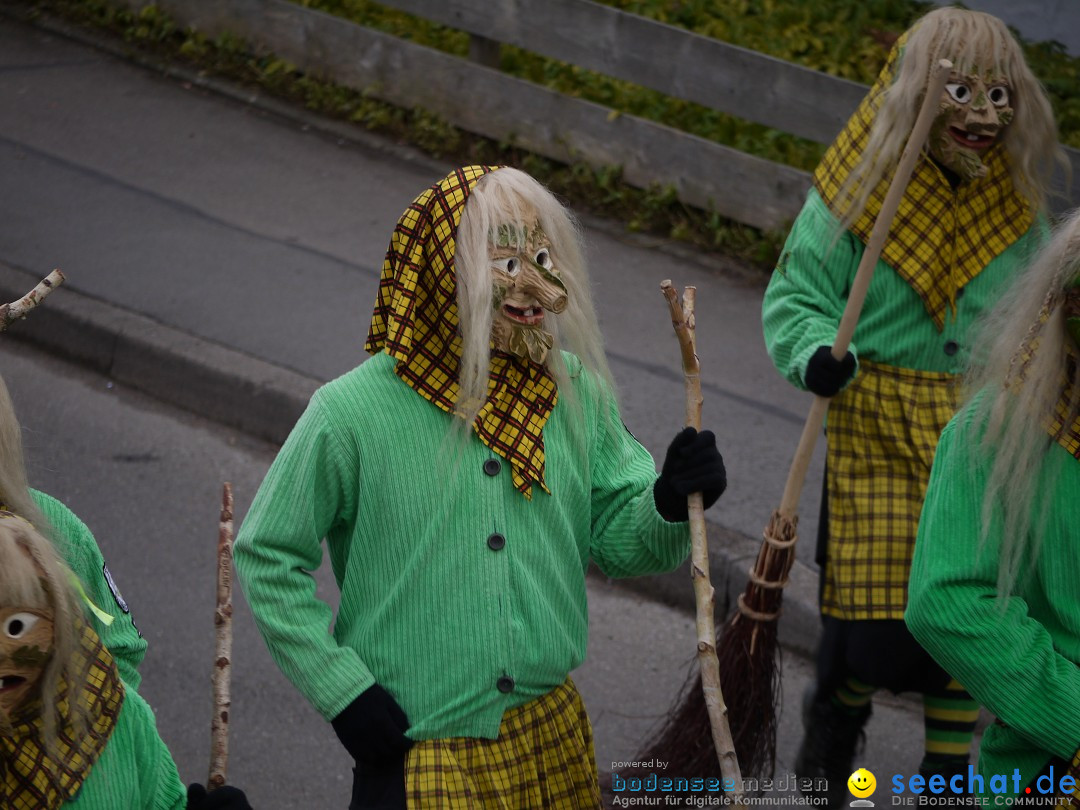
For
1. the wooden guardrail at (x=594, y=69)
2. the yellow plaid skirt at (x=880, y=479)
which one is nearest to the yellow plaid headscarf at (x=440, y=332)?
the yellow plaid skirt at (x=880, y=479)

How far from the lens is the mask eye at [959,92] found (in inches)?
151

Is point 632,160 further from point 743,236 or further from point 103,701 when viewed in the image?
point 103,701

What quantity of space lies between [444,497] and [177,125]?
6.24 m

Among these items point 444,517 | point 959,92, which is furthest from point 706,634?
point 959,92

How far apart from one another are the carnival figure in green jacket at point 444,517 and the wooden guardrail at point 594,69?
14.6 ft

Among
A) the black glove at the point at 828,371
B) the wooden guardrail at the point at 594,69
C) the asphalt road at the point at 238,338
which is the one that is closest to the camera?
the black glove at the point at 828,371

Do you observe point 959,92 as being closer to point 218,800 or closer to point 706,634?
point 706,634

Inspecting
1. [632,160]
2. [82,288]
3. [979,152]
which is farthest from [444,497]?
[632,160]

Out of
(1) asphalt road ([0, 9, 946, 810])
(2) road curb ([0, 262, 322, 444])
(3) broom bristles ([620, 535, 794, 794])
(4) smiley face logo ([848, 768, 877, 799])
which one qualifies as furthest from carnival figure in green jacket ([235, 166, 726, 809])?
(2) road curb ([0, 262, 322, 444])

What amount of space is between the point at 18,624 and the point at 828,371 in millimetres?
2027

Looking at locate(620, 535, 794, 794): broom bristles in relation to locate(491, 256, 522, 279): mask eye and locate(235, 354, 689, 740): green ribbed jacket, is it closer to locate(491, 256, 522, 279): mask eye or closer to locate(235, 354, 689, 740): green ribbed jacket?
locate(235, 354, 689, 740): green ribbed jacket

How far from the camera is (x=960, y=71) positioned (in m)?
3.82

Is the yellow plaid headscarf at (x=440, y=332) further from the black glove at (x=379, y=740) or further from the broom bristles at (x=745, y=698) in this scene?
the broom bristles at (x=745, y=698)

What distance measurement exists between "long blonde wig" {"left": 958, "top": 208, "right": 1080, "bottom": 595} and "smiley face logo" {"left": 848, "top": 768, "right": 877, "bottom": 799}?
1675 millimetres
